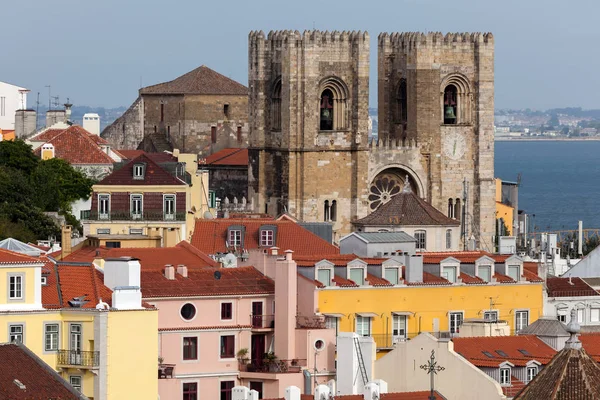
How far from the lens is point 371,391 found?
45344mm

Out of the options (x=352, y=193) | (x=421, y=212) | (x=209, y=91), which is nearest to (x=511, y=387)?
(x=421, y=212)

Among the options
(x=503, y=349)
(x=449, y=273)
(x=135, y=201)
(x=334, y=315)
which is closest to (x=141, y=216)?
(x=135, y=201)

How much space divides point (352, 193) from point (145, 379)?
59.5 metres

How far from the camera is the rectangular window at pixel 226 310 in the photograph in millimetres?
55062

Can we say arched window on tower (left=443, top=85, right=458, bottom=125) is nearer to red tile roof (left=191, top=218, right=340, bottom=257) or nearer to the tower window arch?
the tower window arch

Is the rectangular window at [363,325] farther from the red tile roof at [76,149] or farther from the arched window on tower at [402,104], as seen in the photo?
the arched window on tower at [402,104]

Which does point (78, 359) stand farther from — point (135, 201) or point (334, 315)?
point (135, 201)

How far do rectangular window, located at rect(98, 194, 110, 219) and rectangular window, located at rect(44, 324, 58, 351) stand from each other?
30.6 m

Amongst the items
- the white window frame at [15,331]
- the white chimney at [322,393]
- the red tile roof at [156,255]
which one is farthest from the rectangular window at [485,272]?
the white window frame at [15,331]

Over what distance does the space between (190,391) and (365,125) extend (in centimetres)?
5507

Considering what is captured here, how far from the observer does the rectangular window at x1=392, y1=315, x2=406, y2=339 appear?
191 feet

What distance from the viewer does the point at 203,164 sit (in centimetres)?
12131

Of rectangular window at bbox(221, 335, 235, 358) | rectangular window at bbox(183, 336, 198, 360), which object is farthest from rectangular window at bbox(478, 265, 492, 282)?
rectangular window at bbox(183, 336, 198, 360)

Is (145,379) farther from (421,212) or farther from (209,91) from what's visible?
(209,91)
